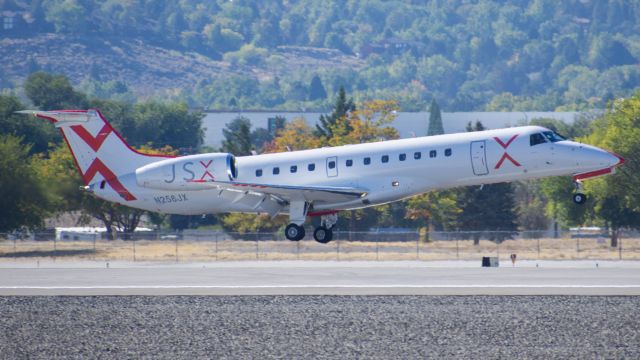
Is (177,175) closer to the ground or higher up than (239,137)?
closer to the ground

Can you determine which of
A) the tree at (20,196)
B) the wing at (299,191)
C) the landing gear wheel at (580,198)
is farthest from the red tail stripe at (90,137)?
the landing gear wheel at (580,198)

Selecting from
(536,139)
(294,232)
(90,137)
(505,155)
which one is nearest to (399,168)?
(505,155)

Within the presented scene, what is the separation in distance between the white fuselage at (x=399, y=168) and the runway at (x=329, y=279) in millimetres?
2991

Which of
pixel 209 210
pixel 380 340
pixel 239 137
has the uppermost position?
pixel 239 137

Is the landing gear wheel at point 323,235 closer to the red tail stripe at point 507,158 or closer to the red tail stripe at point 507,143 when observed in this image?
the red tail stripe at point 507,158

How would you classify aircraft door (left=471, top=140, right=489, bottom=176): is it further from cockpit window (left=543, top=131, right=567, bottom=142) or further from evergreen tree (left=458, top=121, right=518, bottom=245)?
evergreen tree (left=458, top=121, right=518, bottom=245)

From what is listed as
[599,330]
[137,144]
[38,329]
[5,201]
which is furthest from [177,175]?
[137,144]

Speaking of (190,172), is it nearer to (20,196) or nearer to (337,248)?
(337,248)

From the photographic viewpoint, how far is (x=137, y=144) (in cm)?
12912

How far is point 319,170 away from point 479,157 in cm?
563

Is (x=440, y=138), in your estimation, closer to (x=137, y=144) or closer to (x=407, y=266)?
(x=407, y=266)

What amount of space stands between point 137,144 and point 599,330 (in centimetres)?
10719

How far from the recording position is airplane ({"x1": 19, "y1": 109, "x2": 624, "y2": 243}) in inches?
1604

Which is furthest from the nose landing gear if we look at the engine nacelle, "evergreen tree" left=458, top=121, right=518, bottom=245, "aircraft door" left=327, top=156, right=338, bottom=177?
"evergreen tree" left=458, top=121, right=518, bottom=245
